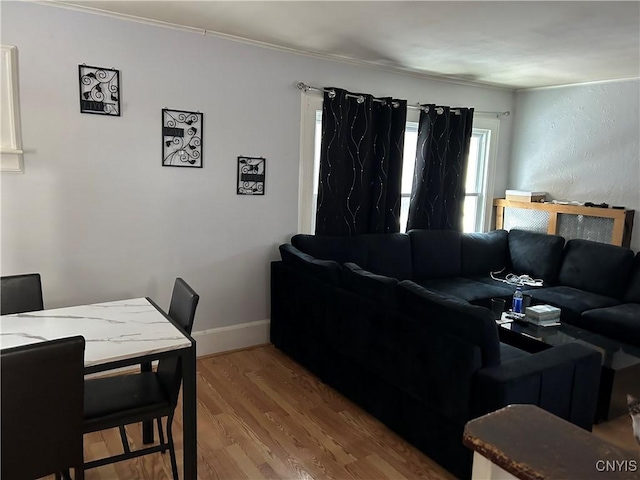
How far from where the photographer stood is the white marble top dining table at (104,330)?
1912 mm

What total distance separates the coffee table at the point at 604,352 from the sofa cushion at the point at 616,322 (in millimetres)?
149

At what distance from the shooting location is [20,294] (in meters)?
2.44

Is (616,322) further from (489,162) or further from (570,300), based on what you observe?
(489,162)

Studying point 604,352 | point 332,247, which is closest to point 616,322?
point 604,352

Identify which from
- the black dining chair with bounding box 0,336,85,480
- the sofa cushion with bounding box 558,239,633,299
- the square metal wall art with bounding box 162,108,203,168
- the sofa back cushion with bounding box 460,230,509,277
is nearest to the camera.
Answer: the black dining chair with bounding box 0,336,85,480

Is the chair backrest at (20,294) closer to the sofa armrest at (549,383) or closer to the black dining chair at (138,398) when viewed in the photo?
the black dining chair at (138,398)

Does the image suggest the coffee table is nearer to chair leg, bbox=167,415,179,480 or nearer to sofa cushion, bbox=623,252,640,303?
sofa cushion, bbox=623,252,640,303

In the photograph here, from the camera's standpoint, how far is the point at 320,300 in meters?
3.33

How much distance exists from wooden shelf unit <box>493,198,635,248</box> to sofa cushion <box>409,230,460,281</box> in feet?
3.31

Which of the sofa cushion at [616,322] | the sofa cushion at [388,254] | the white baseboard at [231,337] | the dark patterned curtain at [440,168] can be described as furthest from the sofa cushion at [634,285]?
the white baseboard at [231,337]

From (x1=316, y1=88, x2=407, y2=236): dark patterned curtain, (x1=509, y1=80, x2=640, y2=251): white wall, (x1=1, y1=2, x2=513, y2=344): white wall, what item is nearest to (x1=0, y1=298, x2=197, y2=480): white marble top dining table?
(x1=1, y1=2, x2=513, y2=344): white wall

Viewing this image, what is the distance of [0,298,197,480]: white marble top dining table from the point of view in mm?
1896

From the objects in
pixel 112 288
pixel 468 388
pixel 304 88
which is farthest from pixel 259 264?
pixel 468 388

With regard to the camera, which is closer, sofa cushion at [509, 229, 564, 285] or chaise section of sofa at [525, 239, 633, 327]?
chaise section of sofa at [525, 239, 633, 327]
